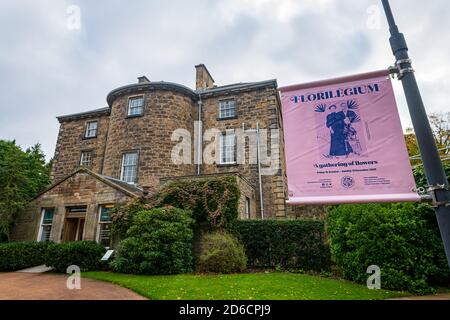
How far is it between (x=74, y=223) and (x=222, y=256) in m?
8.91

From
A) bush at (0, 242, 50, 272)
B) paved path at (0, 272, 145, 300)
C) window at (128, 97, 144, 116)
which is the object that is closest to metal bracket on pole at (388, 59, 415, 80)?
paved path at (0, 272, 145, 300)

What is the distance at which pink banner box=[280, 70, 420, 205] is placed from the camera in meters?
3.10

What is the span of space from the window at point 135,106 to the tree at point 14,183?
22.2ft

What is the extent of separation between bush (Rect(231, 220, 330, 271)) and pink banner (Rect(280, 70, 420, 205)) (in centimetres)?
861

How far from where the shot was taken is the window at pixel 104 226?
12720 millimetres

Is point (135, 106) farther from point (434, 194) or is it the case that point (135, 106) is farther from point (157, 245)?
point (434, 194)

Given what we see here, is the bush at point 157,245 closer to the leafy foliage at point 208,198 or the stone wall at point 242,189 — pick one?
the leafy foliage at point 208,198

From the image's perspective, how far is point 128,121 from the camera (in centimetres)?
1906

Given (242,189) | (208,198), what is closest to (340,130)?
(208,198)

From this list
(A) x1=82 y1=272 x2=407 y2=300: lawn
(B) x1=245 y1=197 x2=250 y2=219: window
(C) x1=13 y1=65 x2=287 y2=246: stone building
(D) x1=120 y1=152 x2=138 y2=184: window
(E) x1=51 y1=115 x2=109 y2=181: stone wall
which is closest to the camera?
(A) x1=82 y1=272 x2=407 y2=300: lawn

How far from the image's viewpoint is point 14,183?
14.3 meters

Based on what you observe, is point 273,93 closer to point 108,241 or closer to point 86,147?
point 108,241

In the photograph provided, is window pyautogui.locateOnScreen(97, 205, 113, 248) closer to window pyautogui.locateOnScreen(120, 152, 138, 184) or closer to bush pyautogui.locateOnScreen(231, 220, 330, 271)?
window pyautogui.locateOnScreen(120, 152, 138, 184)

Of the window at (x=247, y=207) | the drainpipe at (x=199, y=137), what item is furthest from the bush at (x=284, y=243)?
the drainpipe at (x=199, y=137)
